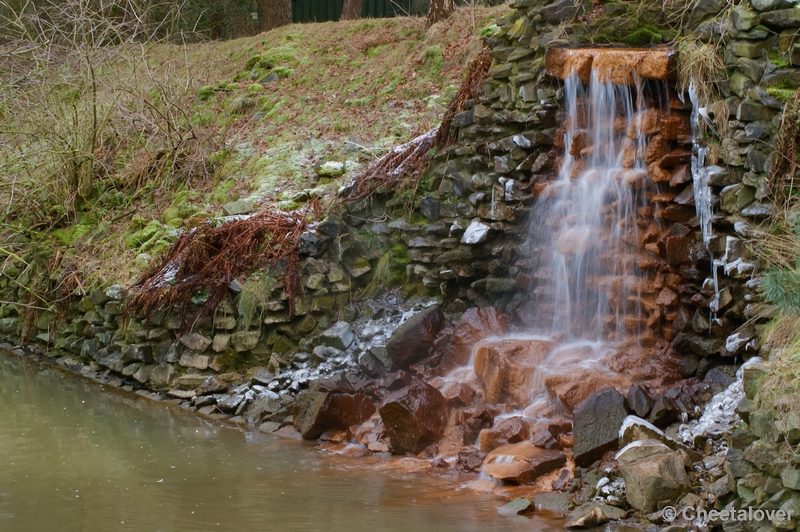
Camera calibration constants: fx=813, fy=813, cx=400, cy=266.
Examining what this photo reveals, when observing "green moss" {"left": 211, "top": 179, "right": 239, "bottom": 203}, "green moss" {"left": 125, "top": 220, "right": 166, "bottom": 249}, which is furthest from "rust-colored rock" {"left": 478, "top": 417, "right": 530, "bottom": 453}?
"green moss" {"left": 125, "top": 220, "right": 166, "bottom": 249}

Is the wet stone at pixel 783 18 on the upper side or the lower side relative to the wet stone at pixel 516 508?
upper

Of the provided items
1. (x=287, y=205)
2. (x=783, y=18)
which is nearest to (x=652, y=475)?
(x=783, y=18)

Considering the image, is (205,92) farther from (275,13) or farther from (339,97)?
(275,13)

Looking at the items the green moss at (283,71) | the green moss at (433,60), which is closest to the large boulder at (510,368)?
the green moss at (433,60)

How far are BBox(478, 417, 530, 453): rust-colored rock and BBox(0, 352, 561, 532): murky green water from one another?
612mm

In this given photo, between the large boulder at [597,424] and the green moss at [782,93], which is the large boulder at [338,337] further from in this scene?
the green moss at [782,93]

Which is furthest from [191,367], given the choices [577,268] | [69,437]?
[577,268]

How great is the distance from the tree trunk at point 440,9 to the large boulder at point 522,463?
8584mm

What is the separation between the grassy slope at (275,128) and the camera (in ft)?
37.7

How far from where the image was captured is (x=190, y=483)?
22.5 feet

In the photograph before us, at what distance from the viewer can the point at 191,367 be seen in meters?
9.98

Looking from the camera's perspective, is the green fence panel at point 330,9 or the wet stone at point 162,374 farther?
the green fence panel at point 330,9

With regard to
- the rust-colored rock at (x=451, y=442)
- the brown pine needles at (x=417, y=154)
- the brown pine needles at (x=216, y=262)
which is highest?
the brown pine needles at (x=417, y=154)

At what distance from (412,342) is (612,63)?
359cm
